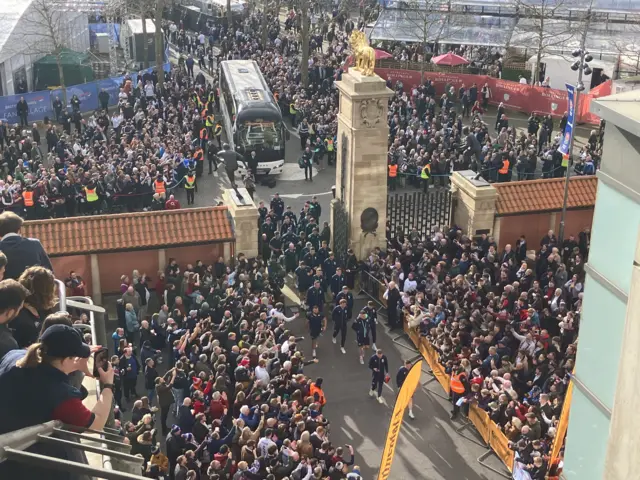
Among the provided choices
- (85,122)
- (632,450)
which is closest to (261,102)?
(85,122)

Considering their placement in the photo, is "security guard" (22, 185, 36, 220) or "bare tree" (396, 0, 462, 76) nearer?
"security guard" (22, 185, 36, 220)

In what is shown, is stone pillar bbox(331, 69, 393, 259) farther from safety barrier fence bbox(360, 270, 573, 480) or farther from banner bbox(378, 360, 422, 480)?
banner bbox(378, 360, 422, 480)

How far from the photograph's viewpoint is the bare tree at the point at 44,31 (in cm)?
3816

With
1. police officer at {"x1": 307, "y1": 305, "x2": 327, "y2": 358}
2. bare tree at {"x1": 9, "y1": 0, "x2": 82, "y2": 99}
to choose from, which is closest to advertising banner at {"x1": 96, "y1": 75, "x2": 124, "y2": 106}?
bare tree at {"x1": 9, "y1": 0, "x2": 82, "y2": 99}

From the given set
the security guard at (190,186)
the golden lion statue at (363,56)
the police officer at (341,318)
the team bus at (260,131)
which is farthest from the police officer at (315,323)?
the team bus at (260,131)

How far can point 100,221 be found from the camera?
21750 mm

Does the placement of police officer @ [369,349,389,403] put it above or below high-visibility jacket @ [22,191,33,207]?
below

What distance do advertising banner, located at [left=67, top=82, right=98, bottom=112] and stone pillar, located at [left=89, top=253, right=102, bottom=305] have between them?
1796cm

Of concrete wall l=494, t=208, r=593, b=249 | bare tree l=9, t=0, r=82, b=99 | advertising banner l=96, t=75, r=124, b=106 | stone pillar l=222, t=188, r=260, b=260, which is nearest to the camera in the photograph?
stone pillar l=222, t=188, r=260, b=260

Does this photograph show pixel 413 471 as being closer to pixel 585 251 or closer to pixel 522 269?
pixel 522 269

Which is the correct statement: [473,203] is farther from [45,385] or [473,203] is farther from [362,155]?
[45,385]

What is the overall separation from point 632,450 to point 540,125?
3039 centimetres

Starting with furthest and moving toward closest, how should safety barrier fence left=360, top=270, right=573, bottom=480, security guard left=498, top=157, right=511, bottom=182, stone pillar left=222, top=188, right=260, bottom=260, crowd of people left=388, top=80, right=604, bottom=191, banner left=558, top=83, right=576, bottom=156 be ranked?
security guard left=498, top=157, right=511, bottom=182
crowd of people left=388, top=80, right=604, bottom=191
banner left=558, top=83, right=576, bottom=156
stone pillar left=222, top=188, right=260, bottom=260
safety barrier fence left=360, top=270, right=573, bottom=480

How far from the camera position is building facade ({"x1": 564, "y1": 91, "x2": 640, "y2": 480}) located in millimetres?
5973
